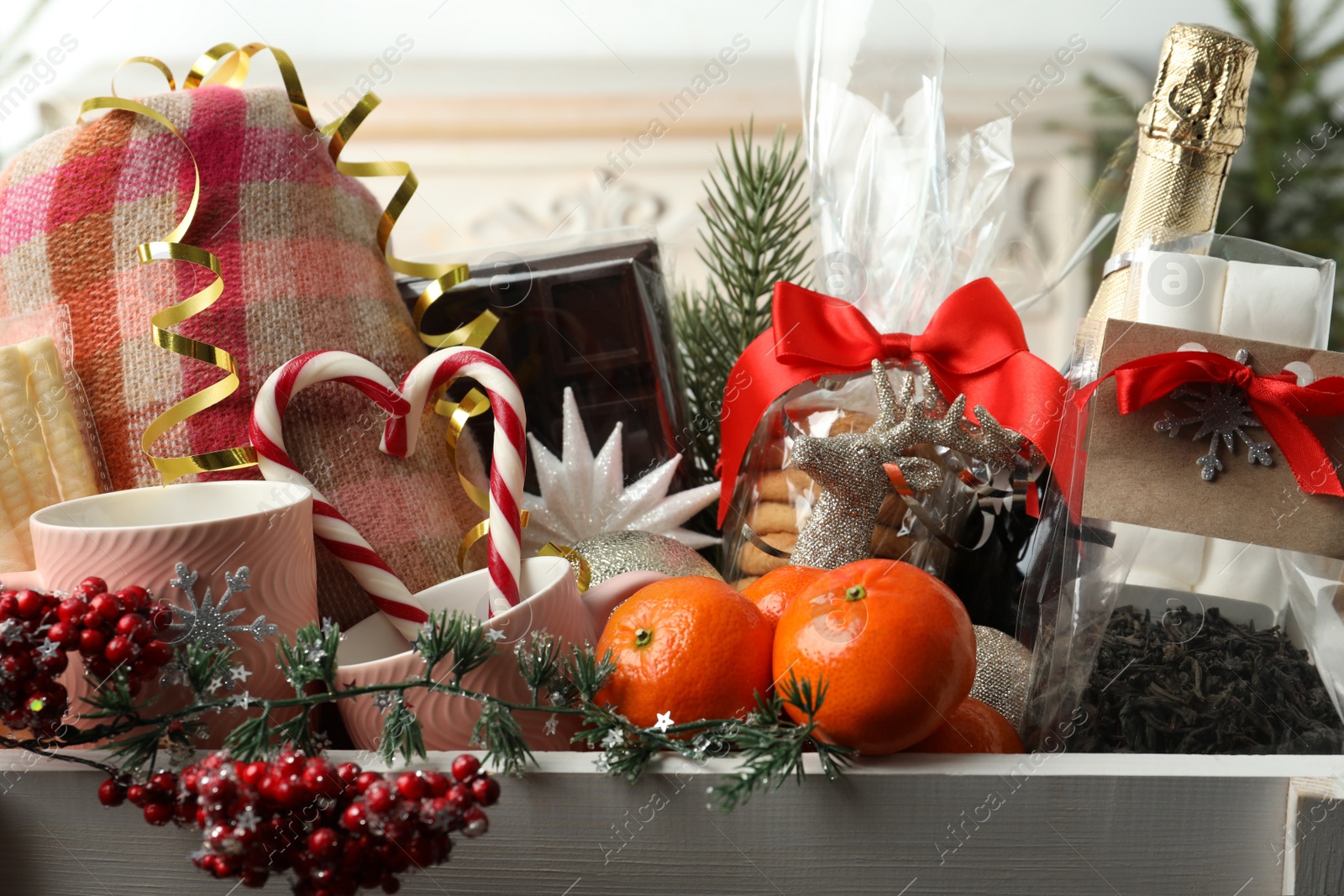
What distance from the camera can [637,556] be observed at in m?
0.74

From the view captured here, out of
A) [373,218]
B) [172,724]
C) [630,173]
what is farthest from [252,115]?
[630,173]

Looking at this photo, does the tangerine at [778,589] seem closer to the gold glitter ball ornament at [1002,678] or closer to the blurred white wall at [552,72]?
the gold glitter ball ornament at [1002,678]

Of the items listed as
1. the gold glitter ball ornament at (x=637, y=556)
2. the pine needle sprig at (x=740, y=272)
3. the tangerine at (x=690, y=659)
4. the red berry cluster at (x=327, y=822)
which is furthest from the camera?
the pine needle sprig at (x=740, y=272)

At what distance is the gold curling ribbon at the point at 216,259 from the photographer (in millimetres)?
633

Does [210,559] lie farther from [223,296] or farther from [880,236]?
[880,236]

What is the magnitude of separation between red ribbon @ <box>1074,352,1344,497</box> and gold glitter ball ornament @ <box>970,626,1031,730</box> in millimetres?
179

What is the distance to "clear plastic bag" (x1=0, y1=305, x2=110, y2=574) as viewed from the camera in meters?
0.61

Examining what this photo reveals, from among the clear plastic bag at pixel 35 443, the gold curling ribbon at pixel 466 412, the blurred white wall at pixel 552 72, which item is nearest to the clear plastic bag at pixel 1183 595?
the gold curling ribbon at pixel 466 412

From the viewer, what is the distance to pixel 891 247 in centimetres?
81

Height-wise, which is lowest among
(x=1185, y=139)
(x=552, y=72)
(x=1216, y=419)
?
(x=1216, y=419)

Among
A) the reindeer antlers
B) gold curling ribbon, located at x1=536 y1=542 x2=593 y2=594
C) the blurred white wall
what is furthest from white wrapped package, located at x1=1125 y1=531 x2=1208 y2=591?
the blurred white wall

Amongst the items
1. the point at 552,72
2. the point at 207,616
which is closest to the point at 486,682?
the point at 207,616

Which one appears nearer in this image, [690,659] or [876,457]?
[690,659]

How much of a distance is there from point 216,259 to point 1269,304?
749 millimetres
